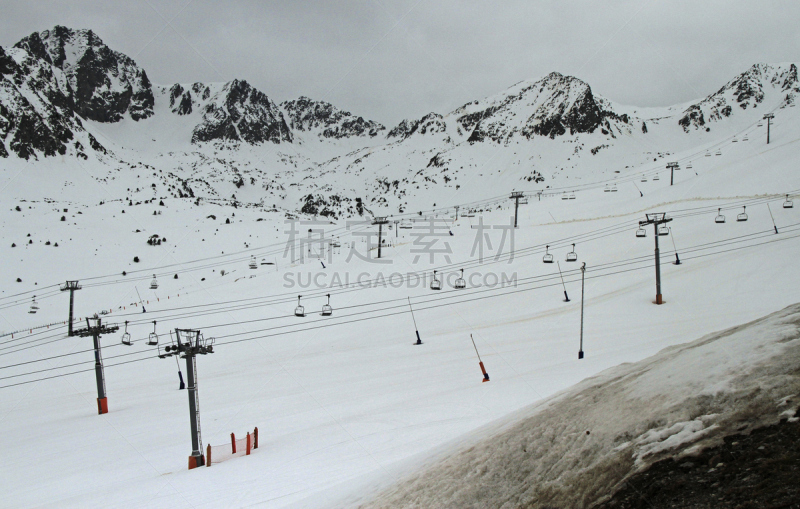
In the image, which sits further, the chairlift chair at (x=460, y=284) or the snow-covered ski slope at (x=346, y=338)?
the chairlift chair at (x=460, y=284)

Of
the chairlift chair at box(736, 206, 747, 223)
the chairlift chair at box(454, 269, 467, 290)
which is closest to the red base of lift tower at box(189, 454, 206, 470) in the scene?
the chairlift chair at box(454, 269, 467, 290)

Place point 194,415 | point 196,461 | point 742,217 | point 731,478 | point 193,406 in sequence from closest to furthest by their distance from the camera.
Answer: point 731,478, point 196,461, point 194,415, point 193,406, point 742,217

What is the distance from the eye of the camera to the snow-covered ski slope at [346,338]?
17.1 meters

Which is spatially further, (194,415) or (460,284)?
(460,284)

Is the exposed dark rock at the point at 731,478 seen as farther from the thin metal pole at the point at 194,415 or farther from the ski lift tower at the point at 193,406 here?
the thin metal pole at the point at 194,415

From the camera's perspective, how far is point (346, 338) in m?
40.5

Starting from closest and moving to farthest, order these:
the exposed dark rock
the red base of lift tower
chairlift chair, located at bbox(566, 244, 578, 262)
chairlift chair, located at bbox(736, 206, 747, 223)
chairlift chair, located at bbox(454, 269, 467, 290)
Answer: the exposed dark rock
the red base of lift tower
chairlift chair, located at bbox(454, 269, 467, 290)
chairlift chair, located at bbox(566, 244, 578, 262)
chairlift chair, located at bbox(736, 206, 747, 223)

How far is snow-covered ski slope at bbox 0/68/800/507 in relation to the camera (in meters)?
17.1

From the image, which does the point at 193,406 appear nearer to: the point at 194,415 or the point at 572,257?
the point at 194,415

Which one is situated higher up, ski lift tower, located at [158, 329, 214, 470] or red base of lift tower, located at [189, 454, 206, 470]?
ski lift tower, located at [158, 329, 214, 470]

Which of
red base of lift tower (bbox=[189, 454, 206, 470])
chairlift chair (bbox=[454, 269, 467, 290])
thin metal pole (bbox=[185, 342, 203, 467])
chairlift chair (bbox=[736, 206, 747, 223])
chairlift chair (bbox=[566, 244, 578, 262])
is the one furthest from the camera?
chairlift chair (bbox=[736, 206, 747, 223])

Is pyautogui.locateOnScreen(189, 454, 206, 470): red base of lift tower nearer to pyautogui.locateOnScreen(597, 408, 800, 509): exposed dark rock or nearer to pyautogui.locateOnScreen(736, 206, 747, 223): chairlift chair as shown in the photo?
pyautogui.locateOnScreen(597, 408, 800, 509): exposed dark rock

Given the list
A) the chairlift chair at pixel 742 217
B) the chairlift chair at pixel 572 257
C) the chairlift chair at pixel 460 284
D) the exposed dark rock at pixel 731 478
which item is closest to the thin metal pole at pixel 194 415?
the exposed dark rock at pixel 731 478

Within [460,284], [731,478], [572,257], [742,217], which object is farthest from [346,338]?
[742,217]
